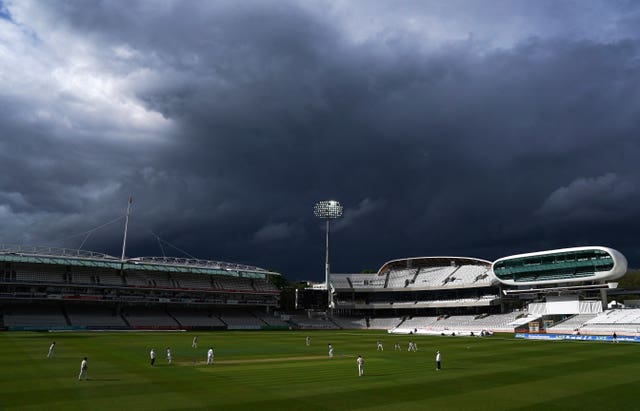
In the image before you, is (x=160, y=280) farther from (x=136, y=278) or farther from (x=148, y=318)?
(x=148, y=318)

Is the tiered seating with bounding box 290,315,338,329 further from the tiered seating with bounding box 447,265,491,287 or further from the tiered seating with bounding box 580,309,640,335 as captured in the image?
the tiered seating with bounding box 580,309,640,335

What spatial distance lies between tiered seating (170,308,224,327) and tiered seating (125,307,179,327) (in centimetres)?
208

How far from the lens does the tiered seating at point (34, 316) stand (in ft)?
259

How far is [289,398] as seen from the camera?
22469 millimetres

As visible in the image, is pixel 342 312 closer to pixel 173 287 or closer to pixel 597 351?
pixel 173 287

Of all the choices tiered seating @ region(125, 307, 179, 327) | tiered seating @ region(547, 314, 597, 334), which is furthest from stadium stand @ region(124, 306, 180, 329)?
tiered seating @ region(547, 314, 597, 334)

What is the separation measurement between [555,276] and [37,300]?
99322 mm

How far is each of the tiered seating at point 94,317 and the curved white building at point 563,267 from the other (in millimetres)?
77803

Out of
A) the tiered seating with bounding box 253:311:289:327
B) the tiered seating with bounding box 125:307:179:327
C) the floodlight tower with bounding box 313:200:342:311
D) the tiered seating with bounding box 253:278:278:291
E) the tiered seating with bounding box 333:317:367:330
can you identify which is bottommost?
the tiered seating with bounding box 333:317:367:330

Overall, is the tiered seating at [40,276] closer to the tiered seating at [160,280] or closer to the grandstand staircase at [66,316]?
the grandstand staircase at [66,316]

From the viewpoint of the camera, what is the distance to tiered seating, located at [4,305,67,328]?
79.0 metres

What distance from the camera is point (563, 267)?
8906 cm

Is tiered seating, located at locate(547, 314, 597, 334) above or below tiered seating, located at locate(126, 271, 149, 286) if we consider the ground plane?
below

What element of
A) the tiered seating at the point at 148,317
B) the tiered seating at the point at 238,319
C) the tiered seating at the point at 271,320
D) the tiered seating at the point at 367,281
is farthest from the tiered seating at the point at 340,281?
the tiered seating at the point at 148,317
